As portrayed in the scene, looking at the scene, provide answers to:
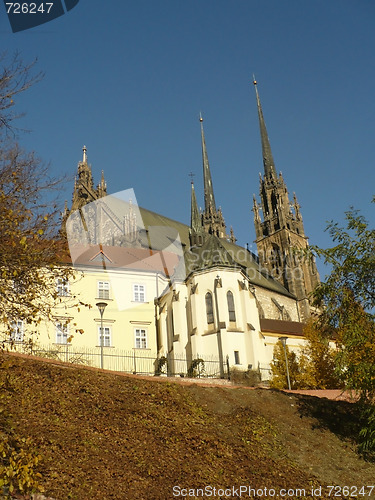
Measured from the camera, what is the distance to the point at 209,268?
34531 mm

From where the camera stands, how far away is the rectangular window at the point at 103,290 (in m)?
32.5

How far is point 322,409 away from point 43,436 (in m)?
11.4

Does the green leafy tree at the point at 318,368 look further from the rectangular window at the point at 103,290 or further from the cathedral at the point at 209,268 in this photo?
the rectangular window at the point at 103,290

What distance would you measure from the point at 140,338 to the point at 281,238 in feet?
134

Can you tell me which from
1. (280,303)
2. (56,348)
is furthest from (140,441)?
(280,303)

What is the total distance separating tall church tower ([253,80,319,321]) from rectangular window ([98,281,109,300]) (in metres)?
32.6

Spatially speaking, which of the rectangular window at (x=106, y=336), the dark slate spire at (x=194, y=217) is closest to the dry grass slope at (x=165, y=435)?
the rectangular window at (x=106, y=336)

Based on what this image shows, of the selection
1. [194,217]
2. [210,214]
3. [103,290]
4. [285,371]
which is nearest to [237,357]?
[285,371]

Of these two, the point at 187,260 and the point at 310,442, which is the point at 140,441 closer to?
the point at 310,442

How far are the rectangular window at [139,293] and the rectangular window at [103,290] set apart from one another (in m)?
2.04

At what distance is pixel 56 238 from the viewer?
40.0ft

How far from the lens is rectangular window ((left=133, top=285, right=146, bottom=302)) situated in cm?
3397

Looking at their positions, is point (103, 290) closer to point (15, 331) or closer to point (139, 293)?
point (139, 293)

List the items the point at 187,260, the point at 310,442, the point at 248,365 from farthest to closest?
the point at 187,260 < the point at 248,365 < the point at 310,442
